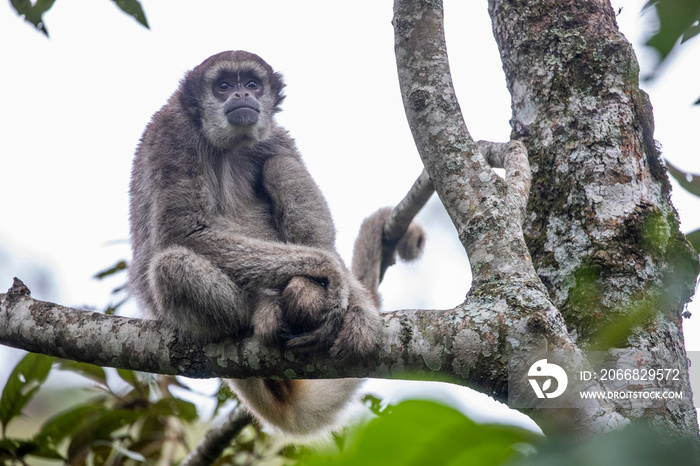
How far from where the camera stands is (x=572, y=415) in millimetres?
2699

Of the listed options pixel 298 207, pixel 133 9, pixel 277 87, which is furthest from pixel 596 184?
pixel 277 87

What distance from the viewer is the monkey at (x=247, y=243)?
4.31 metres

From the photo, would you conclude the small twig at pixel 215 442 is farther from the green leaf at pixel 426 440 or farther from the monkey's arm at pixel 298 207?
the green leaf at pixel 426 440

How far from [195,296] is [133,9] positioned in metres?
1.98

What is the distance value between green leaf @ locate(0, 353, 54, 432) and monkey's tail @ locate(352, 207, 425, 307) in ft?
10.4

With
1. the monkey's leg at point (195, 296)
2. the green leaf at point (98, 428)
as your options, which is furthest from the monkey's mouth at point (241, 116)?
the green leaf at point (98, 428)

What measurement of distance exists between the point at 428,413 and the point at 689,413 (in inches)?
125

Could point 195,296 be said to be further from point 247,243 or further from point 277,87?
point 277,87

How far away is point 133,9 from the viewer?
169 inches

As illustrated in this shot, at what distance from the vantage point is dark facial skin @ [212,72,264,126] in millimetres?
6078

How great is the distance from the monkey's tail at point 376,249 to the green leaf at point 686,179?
11.1ft

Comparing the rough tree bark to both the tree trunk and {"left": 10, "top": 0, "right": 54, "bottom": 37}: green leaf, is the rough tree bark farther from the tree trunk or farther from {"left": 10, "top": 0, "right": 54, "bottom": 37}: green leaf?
{"left": 10, "top": 0, "right": 54, "bottom": 37}: green leaf

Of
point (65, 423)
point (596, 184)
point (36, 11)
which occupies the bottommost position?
point (65, 423)

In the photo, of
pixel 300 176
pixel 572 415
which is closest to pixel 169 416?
pixel 300 176
